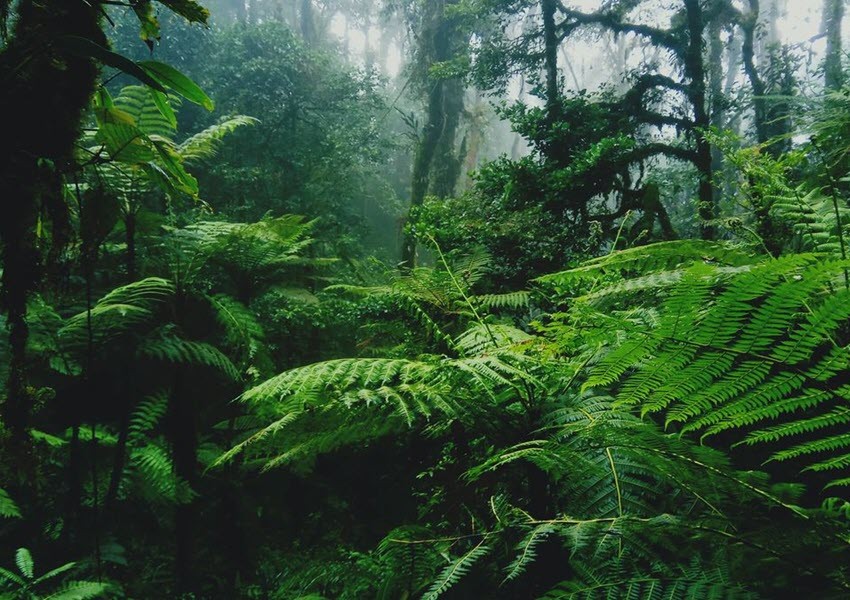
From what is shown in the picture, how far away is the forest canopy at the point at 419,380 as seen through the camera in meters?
0.75

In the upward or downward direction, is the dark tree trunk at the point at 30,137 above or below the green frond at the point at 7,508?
above

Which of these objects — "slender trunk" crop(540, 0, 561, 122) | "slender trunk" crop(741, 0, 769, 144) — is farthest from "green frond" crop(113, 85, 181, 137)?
"slender trunk" crop(741, 0, 769, 144)

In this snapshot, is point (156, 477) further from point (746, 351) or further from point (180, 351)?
point (746, 351)

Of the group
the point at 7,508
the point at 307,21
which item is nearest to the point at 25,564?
the point at 7,508

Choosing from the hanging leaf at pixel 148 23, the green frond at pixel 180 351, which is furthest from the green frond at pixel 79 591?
the hanging leaf at pixel 148 23

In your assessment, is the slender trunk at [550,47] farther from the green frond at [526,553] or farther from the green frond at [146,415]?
the green frond at [526,553]

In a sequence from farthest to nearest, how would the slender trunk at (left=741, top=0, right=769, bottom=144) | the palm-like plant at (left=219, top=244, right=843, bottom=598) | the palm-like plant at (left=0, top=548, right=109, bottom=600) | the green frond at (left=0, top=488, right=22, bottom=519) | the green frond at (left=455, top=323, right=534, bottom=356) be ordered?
the slender trunk at (left=741, top=0, right=769, bottom=144)
the green frond at (left=0, top=488, right=22, bottom=519)
the palm-like plant at (left=0, top=548, right=109, bottom=600)
the green frond at (left=455, top=323, right=534, bottom=356)
the palm-like plant at (left=219, top=244, right=843, bottom=598)

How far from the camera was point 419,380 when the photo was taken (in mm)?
1461

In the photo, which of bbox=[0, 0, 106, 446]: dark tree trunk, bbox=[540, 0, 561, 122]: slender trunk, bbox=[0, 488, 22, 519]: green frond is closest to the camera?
bbox=[0, 0, 106, 446]: dark tree trunk

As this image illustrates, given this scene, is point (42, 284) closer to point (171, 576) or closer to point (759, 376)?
point (759, 376)

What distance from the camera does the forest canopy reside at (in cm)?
75

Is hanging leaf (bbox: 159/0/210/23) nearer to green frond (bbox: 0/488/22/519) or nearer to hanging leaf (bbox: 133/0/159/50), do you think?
hanging leaf (bbox: 133/0/159/50)

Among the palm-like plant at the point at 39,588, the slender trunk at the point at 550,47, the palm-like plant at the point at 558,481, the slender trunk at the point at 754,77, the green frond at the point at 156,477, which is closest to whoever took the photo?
the palm-like plant at the point at 558,481

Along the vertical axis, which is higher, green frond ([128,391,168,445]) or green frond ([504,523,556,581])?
green frond ([504,523,556,581])
